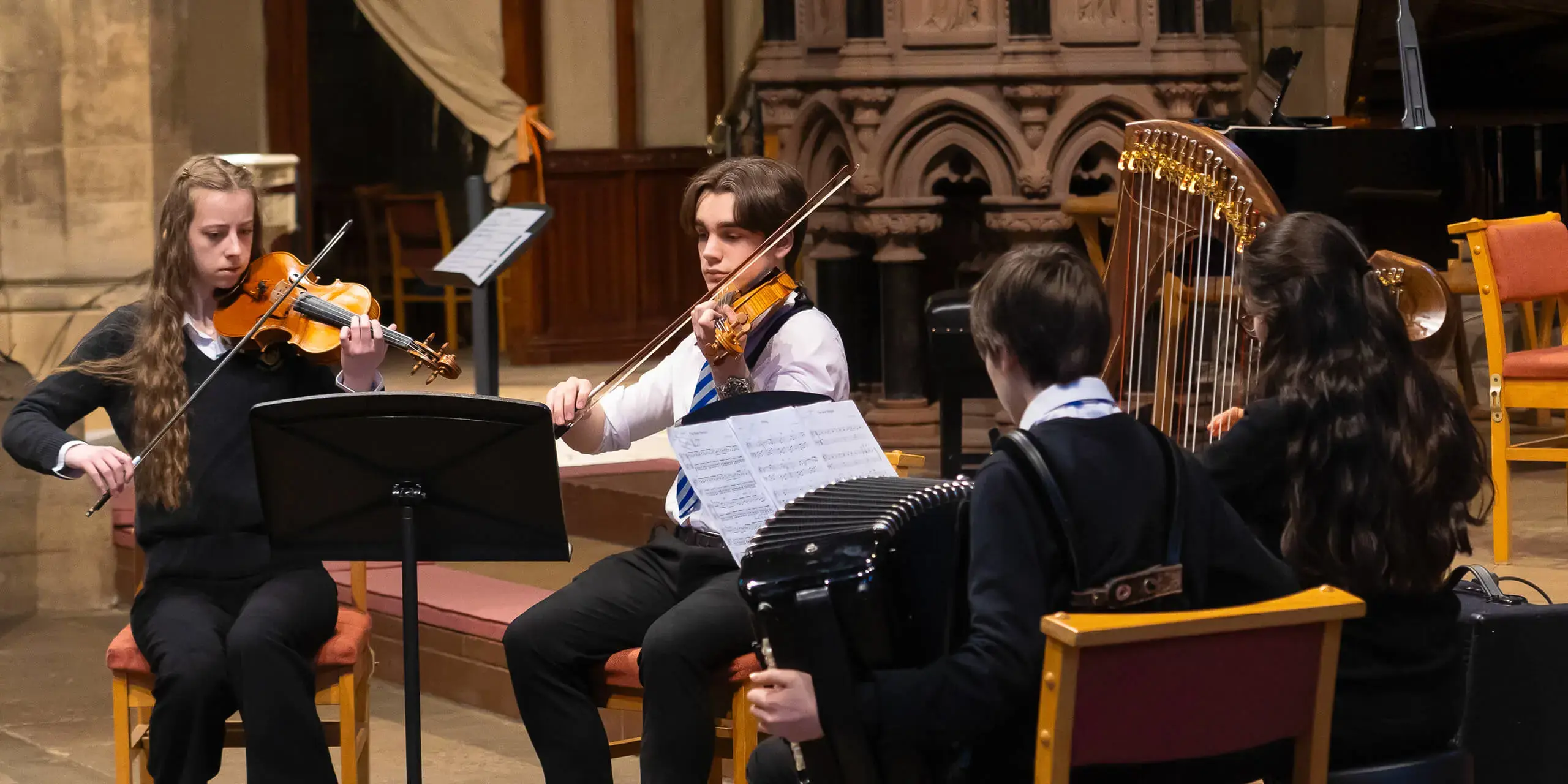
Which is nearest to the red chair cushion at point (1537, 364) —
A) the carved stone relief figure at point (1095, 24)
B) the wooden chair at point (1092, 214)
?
the wooden chair at point (1092, 214)

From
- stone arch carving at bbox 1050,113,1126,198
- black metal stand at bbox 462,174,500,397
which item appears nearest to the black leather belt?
black metal stand at bbox 462,174,500,397

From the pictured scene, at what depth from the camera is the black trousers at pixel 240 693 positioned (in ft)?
9.94

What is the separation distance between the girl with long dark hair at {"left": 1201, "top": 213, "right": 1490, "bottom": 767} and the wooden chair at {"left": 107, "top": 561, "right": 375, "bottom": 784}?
59.9 inches

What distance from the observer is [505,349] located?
958 centimetres

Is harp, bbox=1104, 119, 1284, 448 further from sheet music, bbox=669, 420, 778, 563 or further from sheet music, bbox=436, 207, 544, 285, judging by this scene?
sheet music, bbox=436, 207, 544, 285

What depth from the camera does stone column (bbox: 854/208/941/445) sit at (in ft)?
19.8

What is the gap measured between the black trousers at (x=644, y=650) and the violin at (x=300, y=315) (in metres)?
0.48

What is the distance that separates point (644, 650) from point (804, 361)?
545mm

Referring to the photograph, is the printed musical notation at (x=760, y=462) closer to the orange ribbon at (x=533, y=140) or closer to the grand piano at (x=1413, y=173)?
the grand piano at (x=1413, y=173)

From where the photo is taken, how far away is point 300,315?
10.6 ft

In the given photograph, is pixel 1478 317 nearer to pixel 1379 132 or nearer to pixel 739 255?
pixel 1379 132

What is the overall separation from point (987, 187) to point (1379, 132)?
1530 millimetres

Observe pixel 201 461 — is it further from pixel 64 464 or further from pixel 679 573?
pixel 679 573

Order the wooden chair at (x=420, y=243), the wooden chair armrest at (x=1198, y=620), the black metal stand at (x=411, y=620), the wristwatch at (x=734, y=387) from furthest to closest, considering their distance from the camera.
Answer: the wooden chair at (x=420, y=243) < the wristwatch at (x=734, y=387) < the black metal stand at (x=411, y=620) < the wooden chair armrest at (x=1198, y=620)
